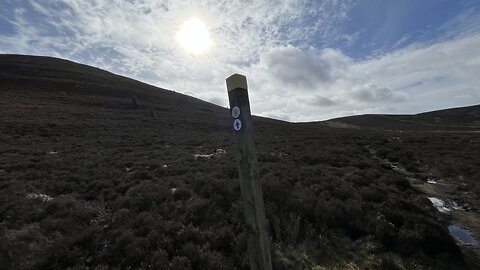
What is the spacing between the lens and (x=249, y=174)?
13.2 ft

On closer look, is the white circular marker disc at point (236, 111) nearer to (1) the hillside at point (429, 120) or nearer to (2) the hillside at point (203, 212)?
(2) the hillside at point (203, 212)

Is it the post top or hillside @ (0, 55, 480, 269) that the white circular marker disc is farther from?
hillside @ (0, 55, 480, 269)

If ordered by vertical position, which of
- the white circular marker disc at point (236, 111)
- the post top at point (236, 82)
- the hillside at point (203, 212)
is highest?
the post top at point (236, 82)

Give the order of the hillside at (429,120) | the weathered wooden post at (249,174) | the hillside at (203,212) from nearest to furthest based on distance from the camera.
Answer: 1. the weathered wooden post at (249,174)
2. the hillside at (203,212)
3. the hillside at (429,120)

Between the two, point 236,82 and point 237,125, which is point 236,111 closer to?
point 237,125

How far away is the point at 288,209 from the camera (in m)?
9.23

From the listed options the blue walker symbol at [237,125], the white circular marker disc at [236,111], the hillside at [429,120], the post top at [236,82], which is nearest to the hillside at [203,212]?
the blue walker symbol at [237,125]

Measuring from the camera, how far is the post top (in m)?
3.96

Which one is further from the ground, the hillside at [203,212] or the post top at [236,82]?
the post top at [236,82]

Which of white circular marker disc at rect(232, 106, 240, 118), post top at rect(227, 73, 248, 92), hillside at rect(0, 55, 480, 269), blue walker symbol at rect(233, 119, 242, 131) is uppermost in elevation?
post top at rect(227, 73, 248, 92)

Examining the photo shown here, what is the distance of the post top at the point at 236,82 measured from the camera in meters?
3.96

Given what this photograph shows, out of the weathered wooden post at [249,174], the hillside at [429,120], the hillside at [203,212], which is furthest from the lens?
the hillside at [429,120]

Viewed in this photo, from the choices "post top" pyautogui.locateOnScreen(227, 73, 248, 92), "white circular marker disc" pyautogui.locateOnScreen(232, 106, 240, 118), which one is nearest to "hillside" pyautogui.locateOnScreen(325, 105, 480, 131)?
"post top" pyautogui.locateOnScreen(227, 73, 248, 92)

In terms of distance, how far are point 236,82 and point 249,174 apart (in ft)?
3.84
